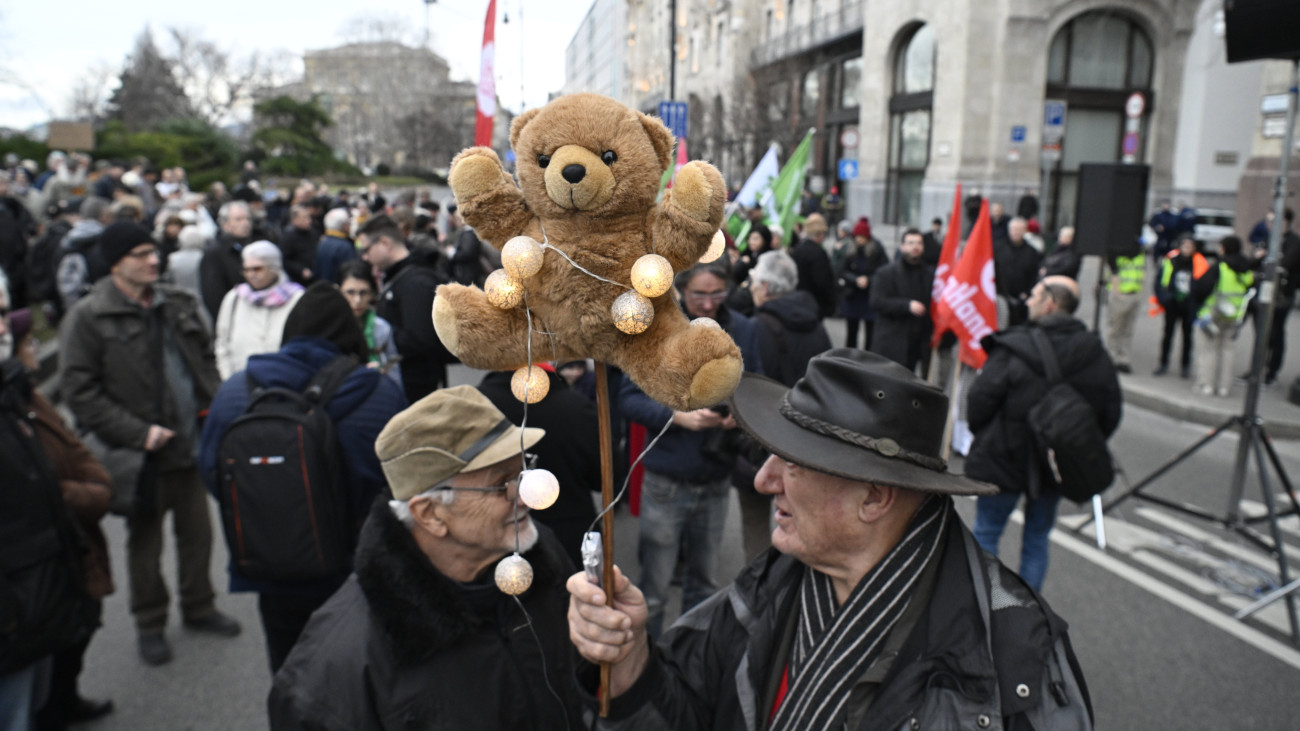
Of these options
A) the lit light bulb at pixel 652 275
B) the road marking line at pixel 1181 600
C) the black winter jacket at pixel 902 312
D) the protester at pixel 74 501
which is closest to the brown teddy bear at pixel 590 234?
the lit light bulb at pixel 652 275

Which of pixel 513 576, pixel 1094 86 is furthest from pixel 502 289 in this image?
pixel 1094 86

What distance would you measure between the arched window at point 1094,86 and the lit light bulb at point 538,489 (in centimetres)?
2599

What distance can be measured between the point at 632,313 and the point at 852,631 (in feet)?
2.89

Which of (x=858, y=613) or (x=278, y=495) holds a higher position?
(x=858, y=613)

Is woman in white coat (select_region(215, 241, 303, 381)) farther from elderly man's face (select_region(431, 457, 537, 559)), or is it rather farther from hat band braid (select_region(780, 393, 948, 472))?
hat band braid (select_region(780, 393, 948, 472))

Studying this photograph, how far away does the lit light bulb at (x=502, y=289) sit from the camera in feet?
4.55

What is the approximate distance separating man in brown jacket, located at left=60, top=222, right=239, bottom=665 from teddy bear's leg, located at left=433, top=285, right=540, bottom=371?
344 centimetres

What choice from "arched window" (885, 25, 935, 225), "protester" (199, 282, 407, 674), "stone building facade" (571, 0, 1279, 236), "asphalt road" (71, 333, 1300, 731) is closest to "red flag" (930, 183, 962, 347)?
"asphalt road" (71, 333, 1300, 731)

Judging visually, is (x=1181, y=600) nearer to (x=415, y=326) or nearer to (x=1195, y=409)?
(x=1195, y=409)

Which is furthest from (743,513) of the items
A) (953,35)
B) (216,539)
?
(953,35)

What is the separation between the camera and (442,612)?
6.92ft

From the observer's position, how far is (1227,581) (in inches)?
207

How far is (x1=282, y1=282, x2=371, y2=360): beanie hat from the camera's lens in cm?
359

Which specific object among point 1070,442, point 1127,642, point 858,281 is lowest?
point 1127,642
